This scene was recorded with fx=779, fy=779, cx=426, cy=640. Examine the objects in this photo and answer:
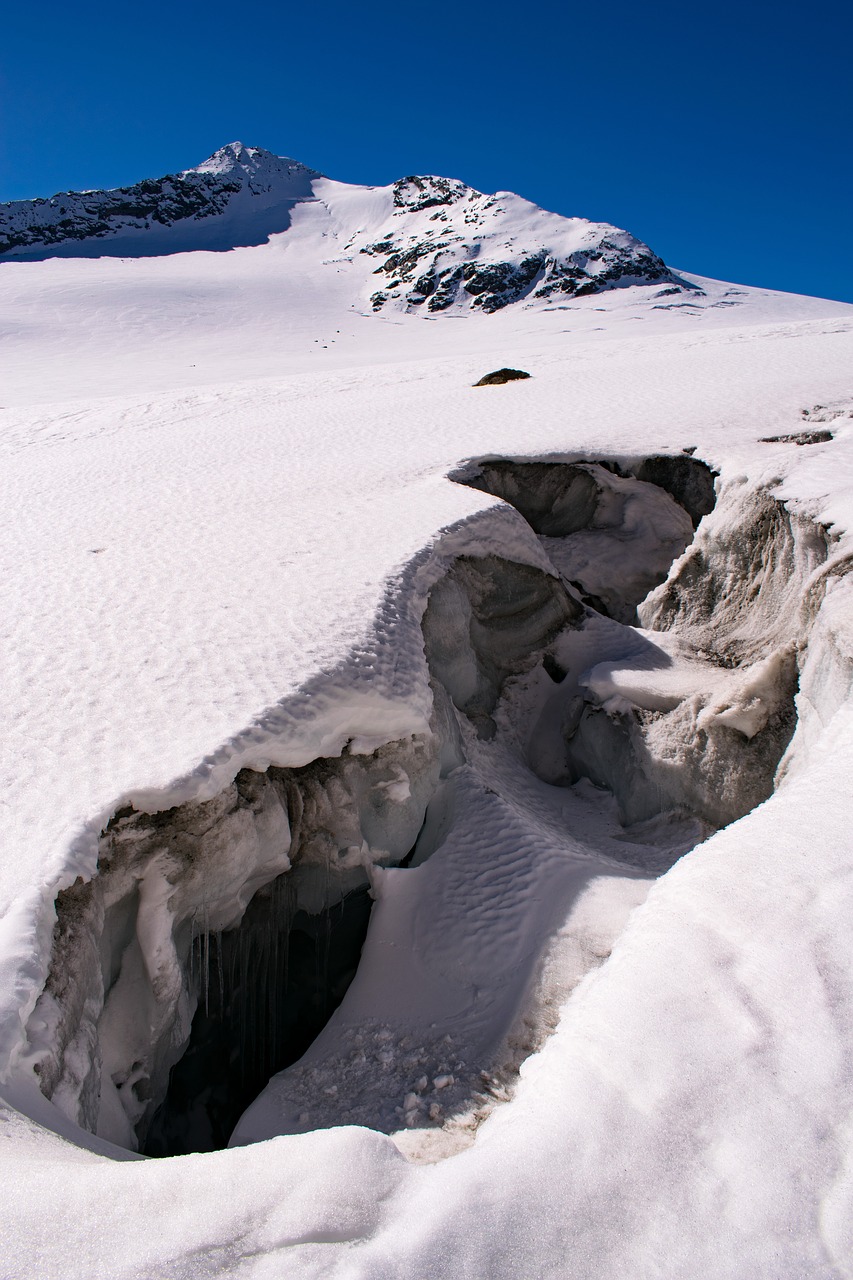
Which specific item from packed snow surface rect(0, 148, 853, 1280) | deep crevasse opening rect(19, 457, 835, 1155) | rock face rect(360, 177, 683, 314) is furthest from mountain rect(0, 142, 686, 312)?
deep crevasse opening rect(19, 457, 835, 1155)

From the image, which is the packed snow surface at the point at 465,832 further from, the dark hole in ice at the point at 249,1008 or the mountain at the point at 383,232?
the mountain at the point at 383,232

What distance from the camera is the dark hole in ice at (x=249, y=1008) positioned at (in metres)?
3.46

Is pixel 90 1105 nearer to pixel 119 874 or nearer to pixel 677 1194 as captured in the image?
pixel 119 874

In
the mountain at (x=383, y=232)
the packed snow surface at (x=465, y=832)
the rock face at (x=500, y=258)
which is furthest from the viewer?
the mountain at (x=383, y=232)

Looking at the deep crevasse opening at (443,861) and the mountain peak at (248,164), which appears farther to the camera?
the mountain peak at (248,164)

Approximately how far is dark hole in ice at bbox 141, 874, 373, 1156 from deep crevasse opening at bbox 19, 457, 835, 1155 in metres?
0.01

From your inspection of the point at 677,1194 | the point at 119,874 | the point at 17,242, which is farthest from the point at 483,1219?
the point at 17,242

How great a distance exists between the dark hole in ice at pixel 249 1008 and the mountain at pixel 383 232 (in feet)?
118

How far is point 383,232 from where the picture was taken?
153 feet

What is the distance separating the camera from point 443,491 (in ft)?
22.2

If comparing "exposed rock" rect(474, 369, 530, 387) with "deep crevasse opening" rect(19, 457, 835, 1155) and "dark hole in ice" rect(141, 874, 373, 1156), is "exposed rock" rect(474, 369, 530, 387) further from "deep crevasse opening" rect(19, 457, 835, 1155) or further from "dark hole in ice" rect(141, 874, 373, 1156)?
"dark hole in ice" rect(141, 874, 373, 1156)

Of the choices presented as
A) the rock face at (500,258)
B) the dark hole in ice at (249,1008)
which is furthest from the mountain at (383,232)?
the dark hole in ice at (249,1008)

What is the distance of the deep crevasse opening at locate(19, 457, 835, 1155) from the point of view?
3006mm

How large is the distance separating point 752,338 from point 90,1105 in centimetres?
1618
